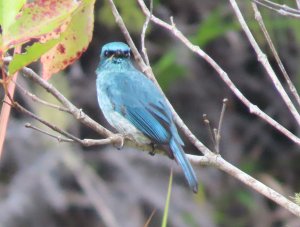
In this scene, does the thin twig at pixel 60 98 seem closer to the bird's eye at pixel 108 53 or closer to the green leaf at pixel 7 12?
the green leaf at pixel 7 12

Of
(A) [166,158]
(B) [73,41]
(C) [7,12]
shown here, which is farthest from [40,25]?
(A) [166,158]

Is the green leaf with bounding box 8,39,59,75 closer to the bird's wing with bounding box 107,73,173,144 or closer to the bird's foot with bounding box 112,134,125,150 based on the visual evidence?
the bird's foot with bounding box 112,134,125,150

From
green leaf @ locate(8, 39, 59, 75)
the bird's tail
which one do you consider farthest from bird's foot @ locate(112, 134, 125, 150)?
green leaf @ locate(8, 39, 59, 75)

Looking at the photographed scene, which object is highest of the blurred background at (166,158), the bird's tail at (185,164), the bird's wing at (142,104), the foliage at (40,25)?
the foliage at (40,25)

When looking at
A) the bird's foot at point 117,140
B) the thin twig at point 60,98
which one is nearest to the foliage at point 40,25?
the thin twig at point 60,98

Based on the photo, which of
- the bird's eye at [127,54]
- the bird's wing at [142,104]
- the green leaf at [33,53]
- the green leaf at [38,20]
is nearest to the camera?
the green leaf at [38,20]

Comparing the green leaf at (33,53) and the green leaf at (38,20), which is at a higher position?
the green leaf at (38,20)

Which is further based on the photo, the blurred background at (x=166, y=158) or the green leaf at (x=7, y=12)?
the blurred background at (x=166, y=158)

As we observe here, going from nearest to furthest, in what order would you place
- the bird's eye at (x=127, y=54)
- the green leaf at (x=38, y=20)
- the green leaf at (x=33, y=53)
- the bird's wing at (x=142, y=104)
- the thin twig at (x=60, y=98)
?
the green leaf at (x=38, y=20) < the green leaf at (x=33, y=53) < the thin twig at (x=60, y=98) < the bird's wing at (x=142, y=104) < the bird's eye at (x=127, y=54)
